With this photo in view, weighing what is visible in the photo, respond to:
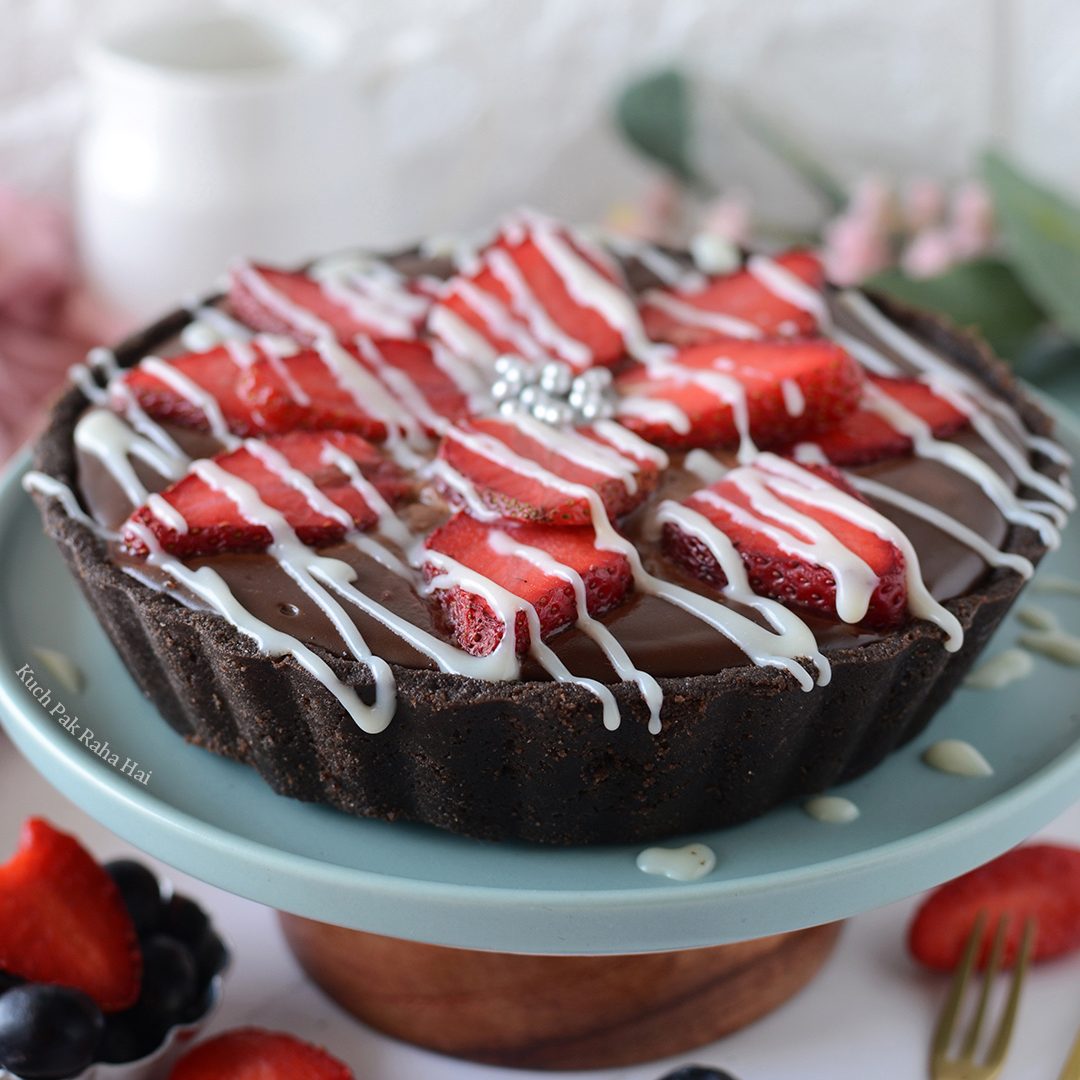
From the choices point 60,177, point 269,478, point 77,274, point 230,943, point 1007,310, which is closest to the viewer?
point 269,478

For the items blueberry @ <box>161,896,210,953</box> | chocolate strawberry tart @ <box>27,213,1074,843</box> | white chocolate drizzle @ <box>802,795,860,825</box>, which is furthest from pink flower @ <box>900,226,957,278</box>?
blueberry @ <box>161,896,210,953</box>

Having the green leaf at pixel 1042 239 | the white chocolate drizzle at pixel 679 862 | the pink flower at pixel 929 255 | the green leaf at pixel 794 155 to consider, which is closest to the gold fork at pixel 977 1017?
the white chocolate drizzle at pixel 679 862

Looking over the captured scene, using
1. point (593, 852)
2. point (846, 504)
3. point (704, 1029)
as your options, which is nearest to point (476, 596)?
point (593, 852)

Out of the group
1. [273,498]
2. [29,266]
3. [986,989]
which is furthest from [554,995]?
[29,266]

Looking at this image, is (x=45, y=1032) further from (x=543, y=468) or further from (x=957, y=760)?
(x=957, y=760)

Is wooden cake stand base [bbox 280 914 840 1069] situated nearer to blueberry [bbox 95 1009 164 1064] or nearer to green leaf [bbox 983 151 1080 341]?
blueberry [bbox 95 1009 164 1064]

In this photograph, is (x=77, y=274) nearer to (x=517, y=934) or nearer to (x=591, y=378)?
(x=591, y=378)
